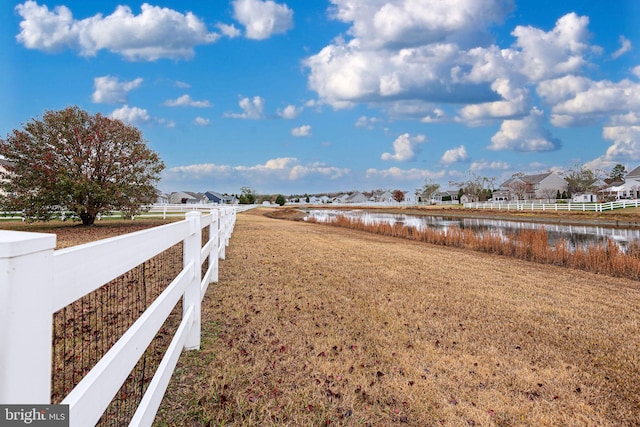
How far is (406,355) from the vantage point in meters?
3.94

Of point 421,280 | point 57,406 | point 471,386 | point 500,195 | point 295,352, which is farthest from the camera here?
point 500,195

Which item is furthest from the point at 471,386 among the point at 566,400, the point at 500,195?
the point at 500,195

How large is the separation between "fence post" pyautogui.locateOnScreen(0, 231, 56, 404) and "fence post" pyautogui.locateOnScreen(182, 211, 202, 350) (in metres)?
2.47

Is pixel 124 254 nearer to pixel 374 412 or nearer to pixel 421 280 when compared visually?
pixel 374 412

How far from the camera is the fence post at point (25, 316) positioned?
98 cm

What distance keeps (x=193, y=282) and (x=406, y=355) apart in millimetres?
2355

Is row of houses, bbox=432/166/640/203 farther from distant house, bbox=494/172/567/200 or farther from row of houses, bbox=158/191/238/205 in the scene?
row of houses, bbox=158/191/238/205

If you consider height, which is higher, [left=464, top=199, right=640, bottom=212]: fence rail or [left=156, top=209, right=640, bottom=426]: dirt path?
[left=464, top=199, right=640, bottom=212]: fence rail

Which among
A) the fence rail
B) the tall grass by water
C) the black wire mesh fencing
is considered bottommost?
the tall grass by water

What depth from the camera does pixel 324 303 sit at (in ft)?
18.4

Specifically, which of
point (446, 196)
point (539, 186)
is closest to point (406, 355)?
point (539, 186)

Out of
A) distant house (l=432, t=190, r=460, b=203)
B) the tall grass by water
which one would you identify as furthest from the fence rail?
distant house (l=432, t=190, r=460, b=203)

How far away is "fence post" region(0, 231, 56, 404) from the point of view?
3.23 ft

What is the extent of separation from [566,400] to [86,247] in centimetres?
382
